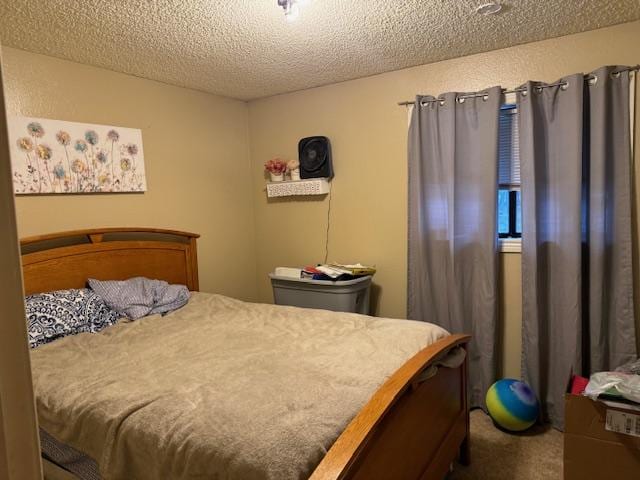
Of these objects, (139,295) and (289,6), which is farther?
(139,295)

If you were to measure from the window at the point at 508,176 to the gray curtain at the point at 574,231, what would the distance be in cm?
21

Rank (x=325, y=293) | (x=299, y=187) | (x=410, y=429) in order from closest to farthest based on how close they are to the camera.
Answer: (x=410, y=429) → (x=325, y=293) → (x=299, y=187)

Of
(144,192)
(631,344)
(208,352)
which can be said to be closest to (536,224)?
(631,344)

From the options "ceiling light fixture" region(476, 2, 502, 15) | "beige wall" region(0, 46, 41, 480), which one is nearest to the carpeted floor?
"beige wall" region(0, 46, 41, 480)

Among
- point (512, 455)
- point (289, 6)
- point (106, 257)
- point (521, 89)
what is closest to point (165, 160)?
point (106, 257)

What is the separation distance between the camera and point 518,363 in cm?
304

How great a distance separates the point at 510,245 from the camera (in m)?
3.01

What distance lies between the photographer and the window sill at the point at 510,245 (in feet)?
9.78

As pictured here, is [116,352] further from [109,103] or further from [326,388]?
[109,103]

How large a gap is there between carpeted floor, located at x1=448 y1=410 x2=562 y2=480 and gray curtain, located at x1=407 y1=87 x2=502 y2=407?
374 millimetres

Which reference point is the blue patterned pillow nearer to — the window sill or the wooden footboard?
the wooden footboard

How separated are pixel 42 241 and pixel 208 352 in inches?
55.4

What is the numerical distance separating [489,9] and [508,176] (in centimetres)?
117

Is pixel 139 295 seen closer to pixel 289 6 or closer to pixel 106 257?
pixel 106 257
